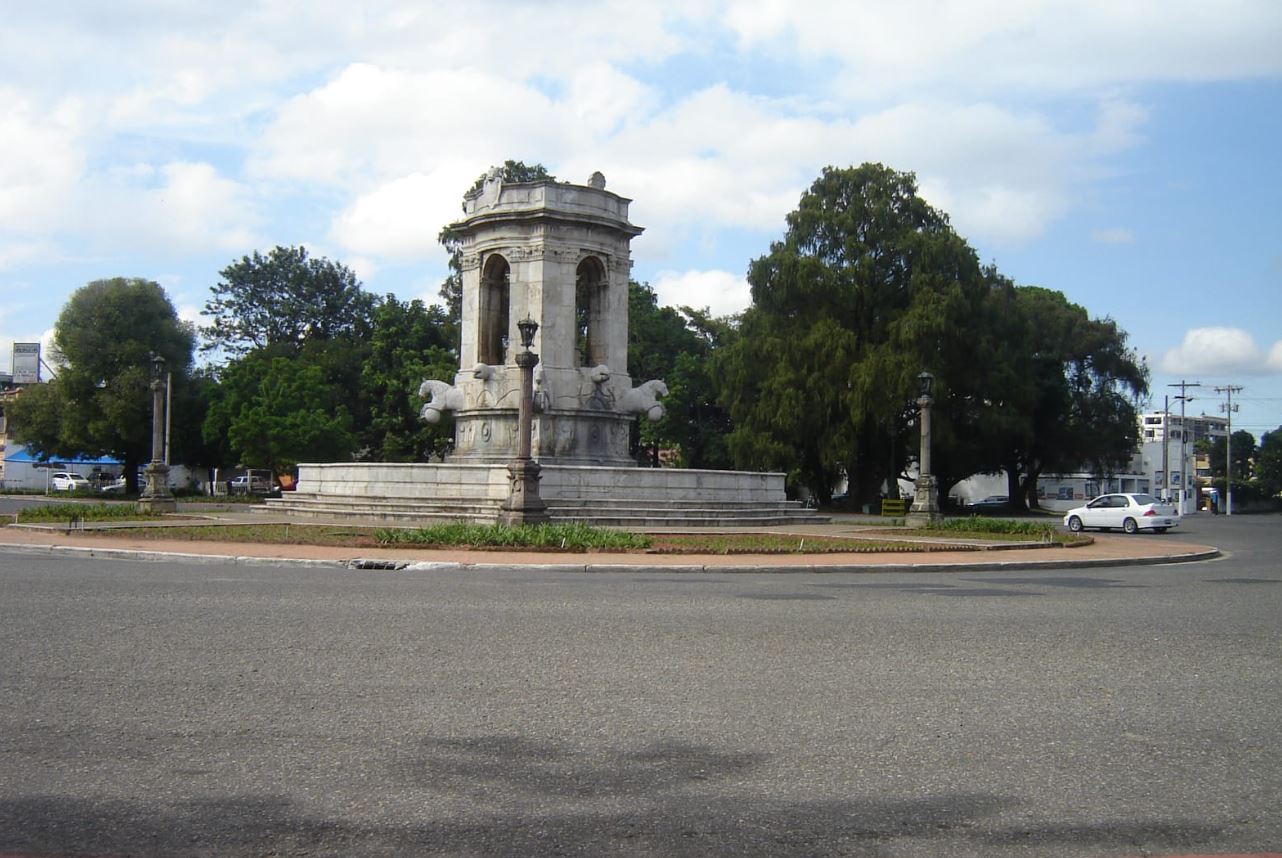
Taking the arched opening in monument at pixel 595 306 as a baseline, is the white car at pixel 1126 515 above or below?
below

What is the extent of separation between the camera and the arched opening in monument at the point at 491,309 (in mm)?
37594

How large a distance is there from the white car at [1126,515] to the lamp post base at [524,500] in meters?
21.1

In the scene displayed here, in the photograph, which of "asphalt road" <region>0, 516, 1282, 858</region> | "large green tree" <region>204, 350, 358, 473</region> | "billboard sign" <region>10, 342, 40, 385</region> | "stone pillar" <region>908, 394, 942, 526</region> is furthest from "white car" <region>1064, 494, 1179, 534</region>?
"billboard sign" <region>10, 342, 40, 385</region>

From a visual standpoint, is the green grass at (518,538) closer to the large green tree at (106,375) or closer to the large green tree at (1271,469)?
the large green tree at (106,375)

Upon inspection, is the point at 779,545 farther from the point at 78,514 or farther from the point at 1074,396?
the point at 1074,396

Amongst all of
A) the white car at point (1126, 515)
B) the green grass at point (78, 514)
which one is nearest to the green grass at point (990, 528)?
the white car at point (1126, 515)

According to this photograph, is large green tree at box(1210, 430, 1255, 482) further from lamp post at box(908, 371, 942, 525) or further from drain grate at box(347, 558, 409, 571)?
drain grate at box(347, 558, 409, 571)

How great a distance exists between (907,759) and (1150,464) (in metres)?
129

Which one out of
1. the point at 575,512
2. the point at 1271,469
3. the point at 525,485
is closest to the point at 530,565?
the point at 525,485

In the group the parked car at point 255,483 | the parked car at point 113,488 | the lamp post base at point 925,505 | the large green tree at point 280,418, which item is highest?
the large green tree at point 280,418

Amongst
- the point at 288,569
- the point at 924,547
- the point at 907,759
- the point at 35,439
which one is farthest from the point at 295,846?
the point at 35,439

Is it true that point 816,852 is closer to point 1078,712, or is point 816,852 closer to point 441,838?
point 441,838

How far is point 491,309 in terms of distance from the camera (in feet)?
126

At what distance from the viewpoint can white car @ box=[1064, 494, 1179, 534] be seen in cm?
3894
